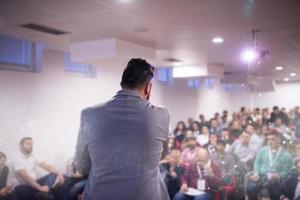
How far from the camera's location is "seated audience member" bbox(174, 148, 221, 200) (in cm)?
364

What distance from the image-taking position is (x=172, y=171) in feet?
12.8

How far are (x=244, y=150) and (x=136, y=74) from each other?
335 centimetres

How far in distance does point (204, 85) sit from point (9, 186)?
186 inches

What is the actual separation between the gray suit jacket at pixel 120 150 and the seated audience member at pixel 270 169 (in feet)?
9.75

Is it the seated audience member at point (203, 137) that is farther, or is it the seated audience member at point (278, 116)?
the seated audience member at point (203, 137)

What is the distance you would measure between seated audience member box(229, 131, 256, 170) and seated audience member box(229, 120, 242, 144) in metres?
0.10

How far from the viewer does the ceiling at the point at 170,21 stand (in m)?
2.80

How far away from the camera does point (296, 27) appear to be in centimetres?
360

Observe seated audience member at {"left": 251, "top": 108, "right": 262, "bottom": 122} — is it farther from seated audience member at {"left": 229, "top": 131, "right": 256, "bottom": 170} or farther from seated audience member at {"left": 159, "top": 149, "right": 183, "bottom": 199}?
seated audience member at {"left": 159, "top": 149, "right": 183, "bottom": 199}

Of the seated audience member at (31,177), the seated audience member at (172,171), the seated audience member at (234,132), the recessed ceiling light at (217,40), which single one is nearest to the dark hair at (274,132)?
the seated audience member at (234,132)

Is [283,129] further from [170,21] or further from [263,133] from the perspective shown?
[170,21]

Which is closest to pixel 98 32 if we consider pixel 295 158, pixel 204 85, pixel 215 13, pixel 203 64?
pixel 215 13

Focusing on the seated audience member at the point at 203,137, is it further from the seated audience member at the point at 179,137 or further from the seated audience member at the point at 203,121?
the seated audience member at the point at 203,121

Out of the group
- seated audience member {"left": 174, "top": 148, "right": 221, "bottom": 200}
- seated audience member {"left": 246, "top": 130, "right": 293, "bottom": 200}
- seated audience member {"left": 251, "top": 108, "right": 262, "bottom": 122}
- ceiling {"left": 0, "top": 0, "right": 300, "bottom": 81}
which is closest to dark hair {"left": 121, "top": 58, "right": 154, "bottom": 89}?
ceiling {"left": 0, "top": 0, "right": 300, "bottom": 81}
